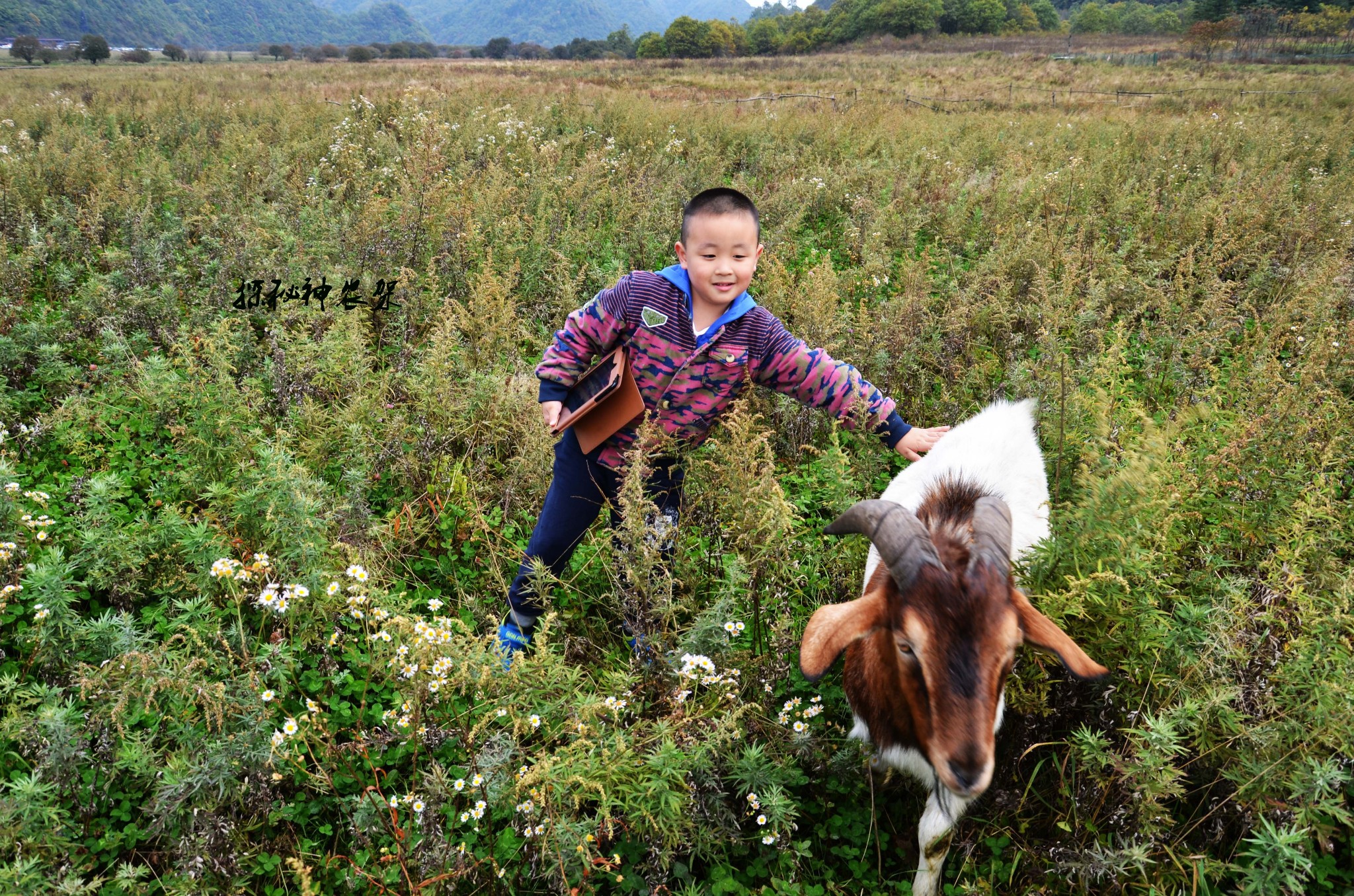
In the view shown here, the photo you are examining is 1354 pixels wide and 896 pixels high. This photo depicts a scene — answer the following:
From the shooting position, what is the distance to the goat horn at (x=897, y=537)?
221cm

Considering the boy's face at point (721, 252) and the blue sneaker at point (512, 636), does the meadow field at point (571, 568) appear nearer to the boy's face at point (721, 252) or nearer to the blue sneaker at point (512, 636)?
the blue sneaker at point (512, 636)

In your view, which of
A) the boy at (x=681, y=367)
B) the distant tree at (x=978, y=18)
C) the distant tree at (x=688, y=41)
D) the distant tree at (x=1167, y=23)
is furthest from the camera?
the distant tree at (x=688, y=41)

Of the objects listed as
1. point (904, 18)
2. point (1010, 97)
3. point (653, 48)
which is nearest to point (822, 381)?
point (1010, 97)

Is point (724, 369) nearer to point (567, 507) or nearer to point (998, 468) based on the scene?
point (567, 507)

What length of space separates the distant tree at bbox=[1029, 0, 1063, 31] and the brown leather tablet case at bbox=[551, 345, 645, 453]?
10786 cm

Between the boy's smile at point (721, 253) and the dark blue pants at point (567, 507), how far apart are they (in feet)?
2.85

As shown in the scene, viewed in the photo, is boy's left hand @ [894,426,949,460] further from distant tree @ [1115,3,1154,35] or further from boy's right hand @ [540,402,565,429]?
distant tree @ [1115,3,1154,35]

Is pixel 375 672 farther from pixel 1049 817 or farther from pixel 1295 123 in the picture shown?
pixel 1295 123

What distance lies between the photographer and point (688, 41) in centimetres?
8969

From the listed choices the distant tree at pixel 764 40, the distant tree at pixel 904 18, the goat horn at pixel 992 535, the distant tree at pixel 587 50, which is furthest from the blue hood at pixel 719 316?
the distant tree at pixel 587 50

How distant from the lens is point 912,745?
252cm

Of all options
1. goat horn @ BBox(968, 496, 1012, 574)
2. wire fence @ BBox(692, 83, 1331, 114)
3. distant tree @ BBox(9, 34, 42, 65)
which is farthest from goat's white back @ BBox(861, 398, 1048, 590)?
distant tree @ BBox(9, 34, 42, 65)

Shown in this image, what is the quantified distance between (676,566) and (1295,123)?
18.2 metres

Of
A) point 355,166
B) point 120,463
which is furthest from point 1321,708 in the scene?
point 355,166
